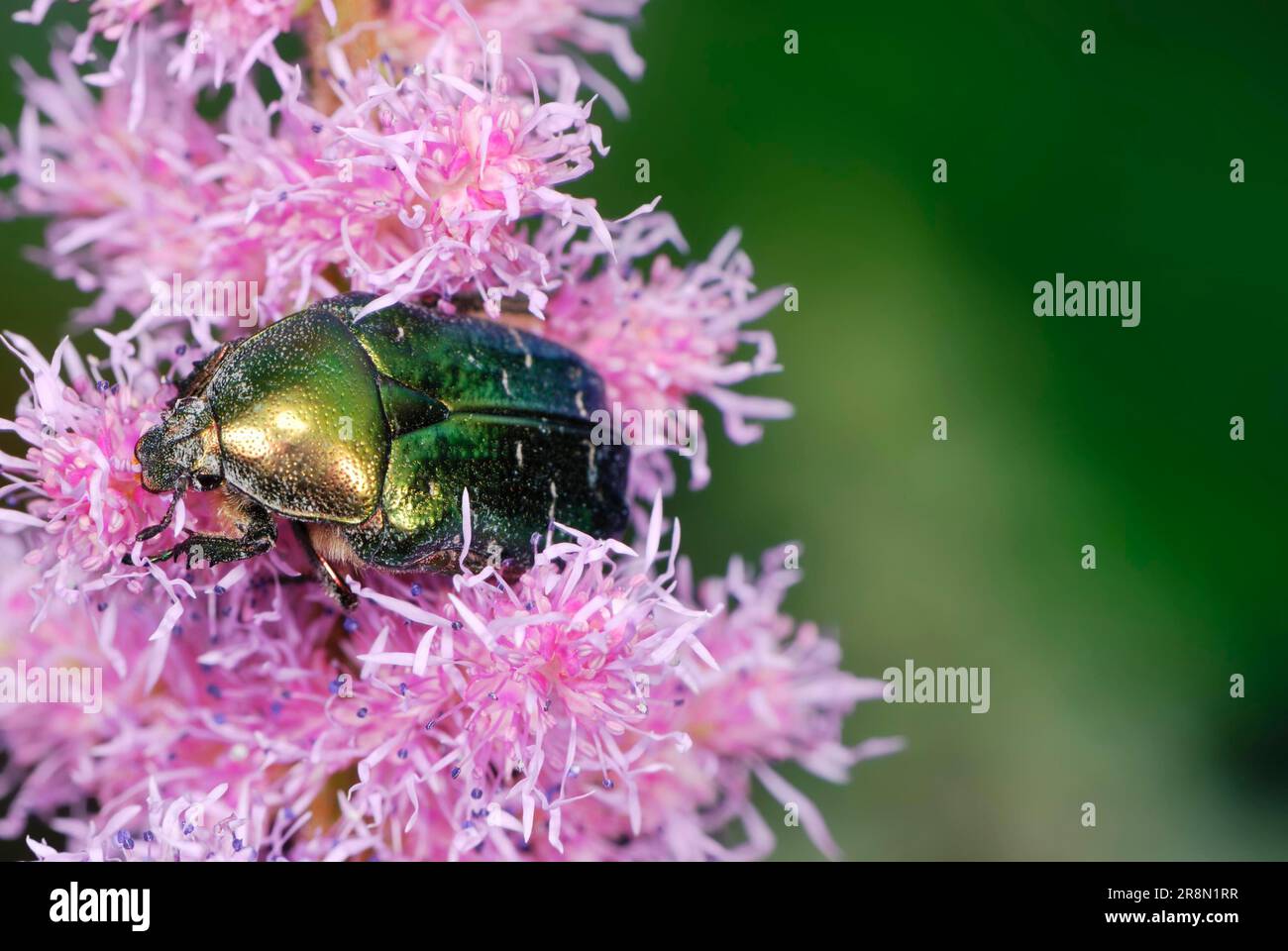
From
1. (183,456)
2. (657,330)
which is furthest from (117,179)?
(657,330)

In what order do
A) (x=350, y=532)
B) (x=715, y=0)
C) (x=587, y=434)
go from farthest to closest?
(x=715, y=0)
(x=587, y=434)
(x=350, y=532)

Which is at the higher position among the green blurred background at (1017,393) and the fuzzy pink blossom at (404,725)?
the green blurred background at (1017,393)

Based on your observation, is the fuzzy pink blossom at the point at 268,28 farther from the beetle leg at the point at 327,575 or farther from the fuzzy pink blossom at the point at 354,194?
the beetle leg at the point at 327,575

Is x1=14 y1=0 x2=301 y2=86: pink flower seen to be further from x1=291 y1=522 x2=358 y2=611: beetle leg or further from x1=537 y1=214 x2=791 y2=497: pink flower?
x1=291 y1=522 x2=358 y2=611: beetle leg

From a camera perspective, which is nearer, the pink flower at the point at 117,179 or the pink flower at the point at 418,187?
the pink flower at the point at 418,187

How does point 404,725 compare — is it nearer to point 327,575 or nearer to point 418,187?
point 327,575

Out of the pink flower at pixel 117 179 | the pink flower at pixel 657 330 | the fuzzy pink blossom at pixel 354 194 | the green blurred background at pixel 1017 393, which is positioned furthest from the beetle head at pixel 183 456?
the green blurred background at pixel 1017 393
